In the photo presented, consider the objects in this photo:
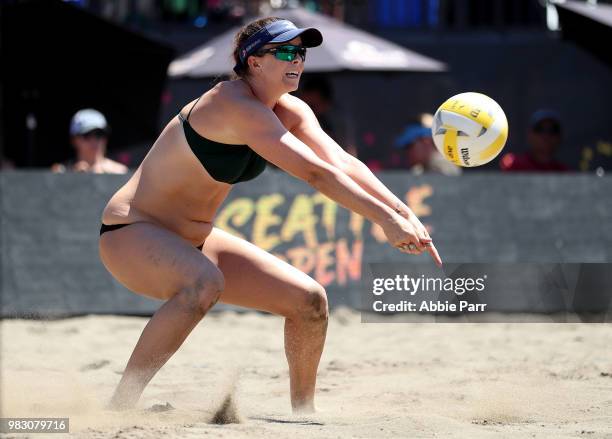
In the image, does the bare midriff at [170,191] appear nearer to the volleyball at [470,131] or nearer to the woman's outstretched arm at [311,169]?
the woman's outstretched arm at [311,169]

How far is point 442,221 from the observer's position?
8.70 m

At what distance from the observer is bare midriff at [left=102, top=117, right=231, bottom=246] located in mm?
4438

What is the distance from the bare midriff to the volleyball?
1.00 m

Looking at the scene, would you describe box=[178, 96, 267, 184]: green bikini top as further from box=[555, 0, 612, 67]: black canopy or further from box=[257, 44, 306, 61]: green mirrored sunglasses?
box=[555, 0, 612, 67]: black canopy

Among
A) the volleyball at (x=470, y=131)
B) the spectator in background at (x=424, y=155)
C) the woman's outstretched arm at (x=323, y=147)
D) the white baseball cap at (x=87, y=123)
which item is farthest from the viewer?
the spectator in background at (x=424, y=155)

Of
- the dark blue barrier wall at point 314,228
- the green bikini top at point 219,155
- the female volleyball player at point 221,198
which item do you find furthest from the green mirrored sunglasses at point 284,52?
the dark blue barrier wall at point 314,228

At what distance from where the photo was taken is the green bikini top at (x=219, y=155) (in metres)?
4.38

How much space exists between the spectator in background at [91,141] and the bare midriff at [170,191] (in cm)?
447

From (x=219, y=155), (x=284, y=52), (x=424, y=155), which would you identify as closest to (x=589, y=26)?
(x=424, y=155)

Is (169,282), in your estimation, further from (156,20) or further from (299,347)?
(156,20)

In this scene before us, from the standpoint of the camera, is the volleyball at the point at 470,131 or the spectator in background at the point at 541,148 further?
the spectator in background at the point at 541,148

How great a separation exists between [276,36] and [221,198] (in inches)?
29.6

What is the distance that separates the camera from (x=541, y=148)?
9.31 metres

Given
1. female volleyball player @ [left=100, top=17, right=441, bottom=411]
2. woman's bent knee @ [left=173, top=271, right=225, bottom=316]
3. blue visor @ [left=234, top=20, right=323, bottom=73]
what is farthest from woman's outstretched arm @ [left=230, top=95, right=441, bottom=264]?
woman's bent knee @ [left=173, top=271, right=225, bottom=316]
